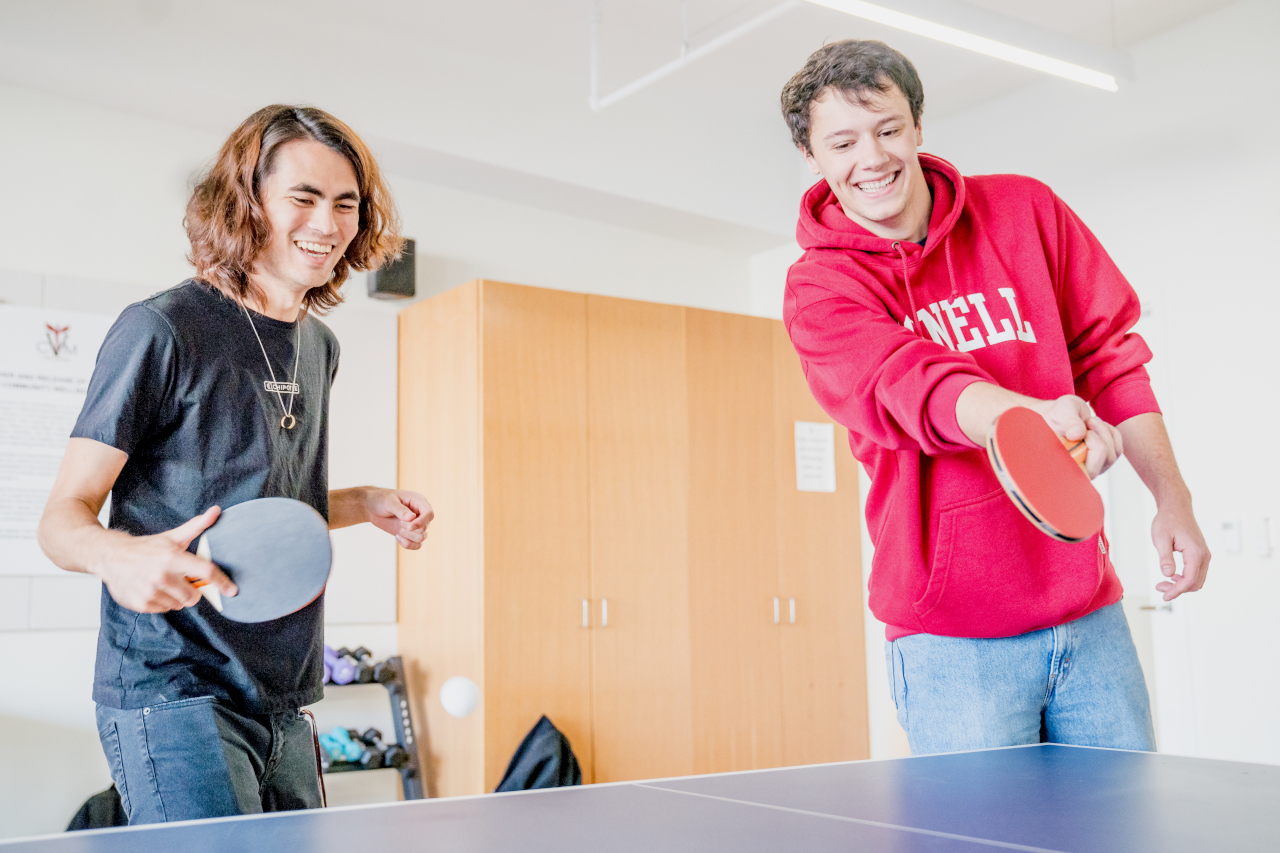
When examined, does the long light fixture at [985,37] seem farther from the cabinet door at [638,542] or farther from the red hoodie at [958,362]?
the red hoodie at [958,362]

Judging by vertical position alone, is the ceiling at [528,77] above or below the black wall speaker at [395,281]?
above

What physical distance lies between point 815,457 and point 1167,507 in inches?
132

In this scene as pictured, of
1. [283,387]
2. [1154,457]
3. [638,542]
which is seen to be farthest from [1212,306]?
[283,387]

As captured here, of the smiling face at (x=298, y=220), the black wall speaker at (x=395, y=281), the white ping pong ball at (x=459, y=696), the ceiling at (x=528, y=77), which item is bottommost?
the white ping pong ball at (x=459, y=696)

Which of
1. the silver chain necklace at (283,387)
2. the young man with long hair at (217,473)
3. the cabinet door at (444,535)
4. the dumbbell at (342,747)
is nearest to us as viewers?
the young man with long hair at (217,473)

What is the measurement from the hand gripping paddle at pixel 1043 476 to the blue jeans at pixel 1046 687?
36 cm

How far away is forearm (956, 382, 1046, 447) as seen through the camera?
1.25 m

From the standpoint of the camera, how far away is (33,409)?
3512 mm

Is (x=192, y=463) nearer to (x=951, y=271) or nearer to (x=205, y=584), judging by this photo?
(x=205, y=584)

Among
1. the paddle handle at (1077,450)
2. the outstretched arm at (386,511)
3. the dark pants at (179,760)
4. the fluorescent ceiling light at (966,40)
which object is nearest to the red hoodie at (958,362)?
the paddle handle at (1077,450)

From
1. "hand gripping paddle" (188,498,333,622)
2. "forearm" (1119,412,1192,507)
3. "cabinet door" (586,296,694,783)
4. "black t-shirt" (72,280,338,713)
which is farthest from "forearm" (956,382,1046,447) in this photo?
"cabinet door" (586,296,694,783)

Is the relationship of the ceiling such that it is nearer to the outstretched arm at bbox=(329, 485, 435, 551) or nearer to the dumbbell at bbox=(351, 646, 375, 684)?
the dumbbell at bbox=(351, 646, 375, 684)

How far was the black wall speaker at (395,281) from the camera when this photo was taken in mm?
4270

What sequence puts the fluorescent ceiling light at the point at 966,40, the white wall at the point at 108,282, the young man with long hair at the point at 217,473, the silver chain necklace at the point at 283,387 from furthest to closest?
the white wall at the point at 108,282 < the fluorescent ceiling light at the point at 966,40 < the silver chain necklace at the point at 283,387 < the young man with long hair at the point at 217,473
